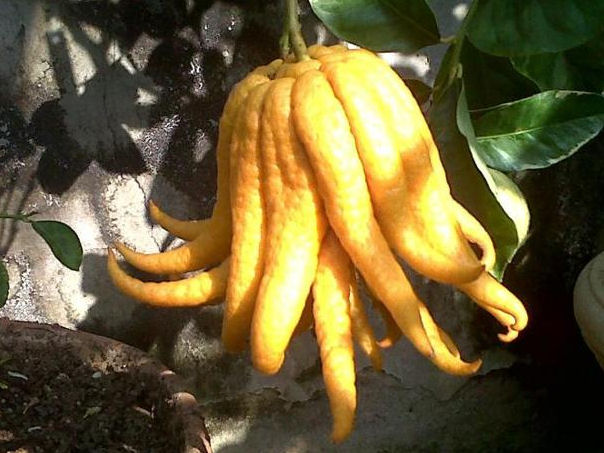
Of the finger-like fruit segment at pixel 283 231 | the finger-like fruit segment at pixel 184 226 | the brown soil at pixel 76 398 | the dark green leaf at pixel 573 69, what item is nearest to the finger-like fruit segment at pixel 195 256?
the finger-like fruit segment at pixel 184 226

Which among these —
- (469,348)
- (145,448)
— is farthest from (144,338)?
(469,348)

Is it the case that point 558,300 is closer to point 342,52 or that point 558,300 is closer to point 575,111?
point 575,111

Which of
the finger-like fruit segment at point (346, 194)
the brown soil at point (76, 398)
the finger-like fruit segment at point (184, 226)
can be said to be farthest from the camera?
the brown soil at point (76, 398)

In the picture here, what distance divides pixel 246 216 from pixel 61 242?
0.92 feet

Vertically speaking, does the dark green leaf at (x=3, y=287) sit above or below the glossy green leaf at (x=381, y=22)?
below

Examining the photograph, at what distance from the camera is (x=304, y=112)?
2.43 feet

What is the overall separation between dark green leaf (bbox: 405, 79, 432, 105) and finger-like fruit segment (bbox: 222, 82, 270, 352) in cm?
26

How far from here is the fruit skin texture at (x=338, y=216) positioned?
0.75 meters

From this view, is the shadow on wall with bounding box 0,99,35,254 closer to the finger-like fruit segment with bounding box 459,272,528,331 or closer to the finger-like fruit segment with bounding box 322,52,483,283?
the finger-like fruit segment with bounding box 322,52,483,283

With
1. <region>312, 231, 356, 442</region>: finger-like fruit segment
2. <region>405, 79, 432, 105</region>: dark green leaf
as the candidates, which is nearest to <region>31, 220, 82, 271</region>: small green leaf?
<region>312, 231, 356, 442</region>: finger-like fruit segment

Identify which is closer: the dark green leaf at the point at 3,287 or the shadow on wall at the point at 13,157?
the dark green leaf at the point at 3,287

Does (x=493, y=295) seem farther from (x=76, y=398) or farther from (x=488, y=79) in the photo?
(x=76, y=398)

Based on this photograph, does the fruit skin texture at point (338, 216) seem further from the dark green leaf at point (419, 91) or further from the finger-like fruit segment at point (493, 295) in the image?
the dark green leaf at point (419, 91)

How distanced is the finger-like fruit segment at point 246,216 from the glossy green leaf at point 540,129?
221 millimetres
